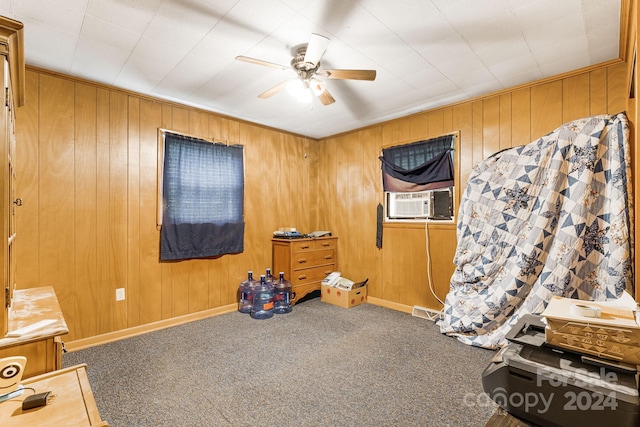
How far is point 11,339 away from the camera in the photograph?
1.21m

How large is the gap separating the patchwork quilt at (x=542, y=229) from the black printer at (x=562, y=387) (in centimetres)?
150

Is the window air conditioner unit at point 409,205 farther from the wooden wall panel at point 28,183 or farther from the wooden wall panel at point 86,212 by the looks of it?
the wooden wall panel at point 28,183

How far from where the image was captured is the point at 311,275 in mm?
4012

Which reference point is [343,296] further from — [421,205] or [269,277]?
[421,205]

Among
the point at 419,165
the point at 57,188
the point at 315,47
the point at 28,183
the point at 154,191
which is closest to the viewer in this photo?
the point at 315,47

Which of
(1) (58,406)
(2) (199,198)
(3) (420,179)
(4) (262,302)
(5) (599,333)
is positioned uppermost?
(3) (420,179)

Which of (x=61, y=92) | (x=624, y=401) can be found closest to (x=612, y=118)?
(x=624, y=401)

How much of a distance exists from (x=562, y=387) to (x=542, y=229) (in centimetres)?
178

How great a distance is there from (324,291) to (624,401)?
130 inches

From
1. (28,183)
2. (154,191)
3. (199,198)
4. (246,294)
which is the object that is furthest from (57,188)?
(246,294)

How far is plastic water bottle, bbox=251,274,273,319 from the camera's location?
3.39m

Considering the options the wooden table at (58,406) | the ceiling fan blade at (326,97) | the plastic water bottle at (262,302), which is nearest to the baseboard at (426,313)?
the plastic water bottle at (262,302)

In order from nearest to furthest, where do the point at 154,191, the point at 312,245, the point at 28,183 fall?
the point at 28,183, the point at 154,191, the point at 312,245

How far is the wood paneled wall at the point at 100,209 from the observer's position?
246 centimetres
